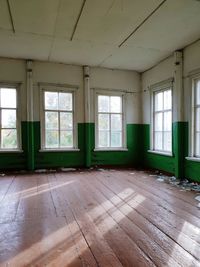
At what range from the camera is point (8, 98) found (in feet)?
18.9

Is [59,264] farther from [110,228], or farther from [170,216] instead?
[170,216]

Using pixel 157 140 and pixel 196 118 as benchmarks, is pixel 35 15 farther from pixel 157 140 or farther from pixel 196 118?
pixel 157 140

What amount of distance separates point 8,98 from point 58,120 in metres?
1.40

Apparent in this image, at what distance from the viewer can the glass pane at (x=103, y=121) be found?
21.1ft

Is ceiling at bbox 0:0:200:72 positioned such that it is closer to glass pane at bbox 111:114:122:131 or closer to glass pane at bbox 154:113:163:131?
glass pane at bbox 154:113:163:131

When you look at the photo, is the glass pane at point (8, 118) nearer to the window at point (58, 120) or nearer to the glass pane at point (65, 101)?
the window at point (58, 120)

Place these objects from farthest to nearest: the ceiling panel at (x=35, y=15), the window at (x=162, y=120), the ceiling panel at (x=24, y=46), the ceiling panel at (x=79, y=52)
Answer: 1. the window at (x=162, y=120)
2. the ceiling panel at (x=79, y=52)
3. the ceiling panel at (x=24, y=46)
4. the ceiling panel at (x=35, y=15)

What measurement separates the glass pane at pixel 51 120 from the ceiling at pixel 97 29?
4.68ft

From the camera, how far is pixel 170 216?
279 centimetres

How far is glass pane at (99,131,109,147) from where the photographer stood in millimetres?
6461

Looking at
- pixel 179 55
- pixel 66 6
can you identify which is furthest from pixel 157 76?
pixel 66 6

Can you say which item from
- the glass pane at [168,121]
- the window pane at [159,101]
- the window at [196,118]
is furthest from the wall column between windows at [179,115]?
the window pane at [159,101]

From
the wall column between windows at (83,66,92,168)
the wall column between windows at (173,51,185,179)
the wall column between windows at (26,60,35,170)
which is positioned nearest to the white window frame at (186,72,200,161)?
the wall column between windows at (173,51,185,179)

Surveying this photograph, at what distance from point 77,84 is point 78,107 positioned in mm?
644
